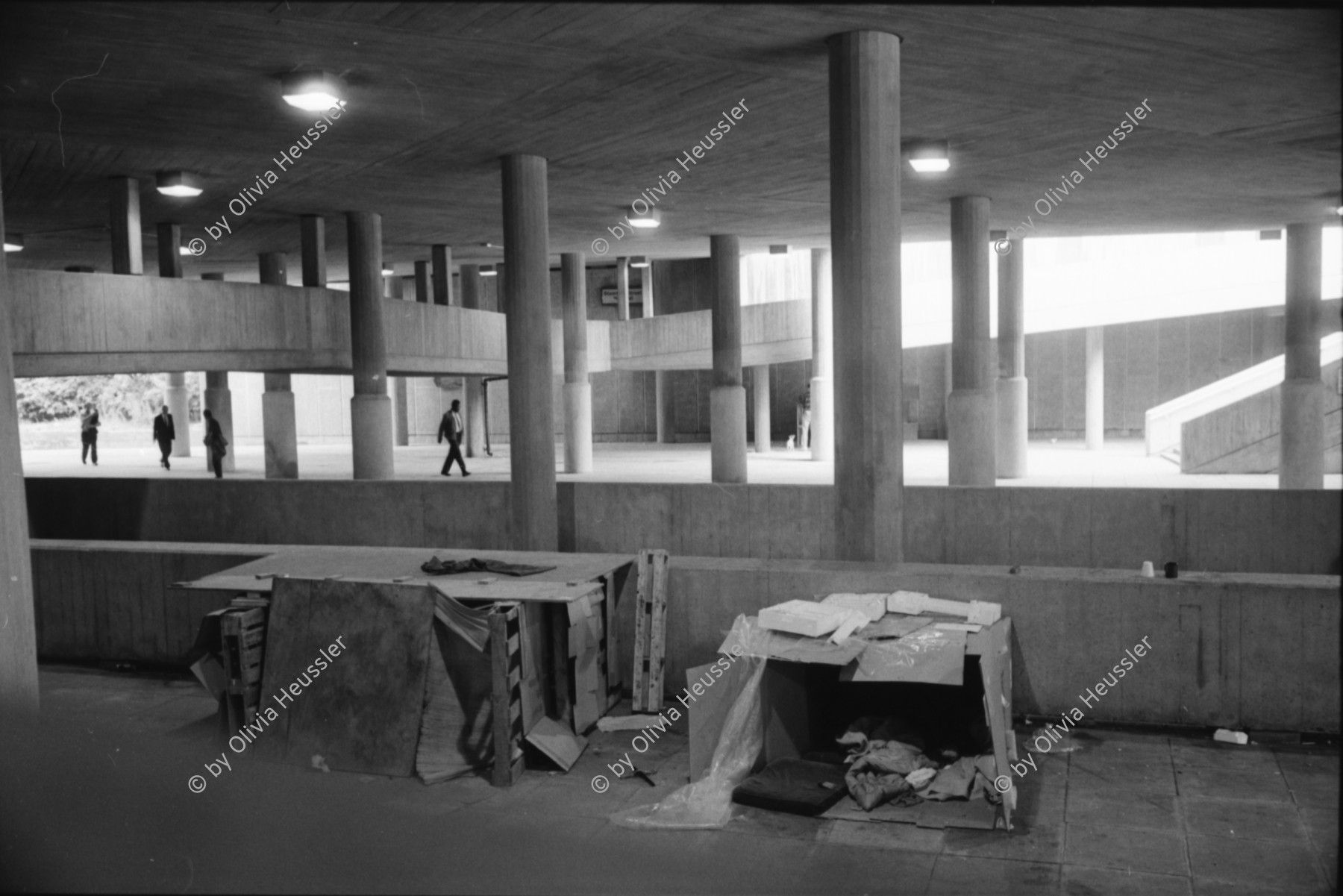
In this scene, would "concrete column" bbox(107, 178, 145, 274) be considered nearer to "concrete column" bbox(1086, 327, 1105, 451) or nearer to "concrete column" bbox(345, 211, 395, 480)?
"concrete column" bbox(345, 211, 395, 480)

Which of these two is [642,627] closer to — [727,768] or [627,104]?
[727,768]

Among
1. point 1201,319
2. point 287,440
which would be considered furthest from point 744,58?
point 1201,319

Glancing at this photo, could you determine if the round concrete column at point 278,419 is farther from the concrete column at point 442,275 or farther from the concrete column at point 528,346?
the concrete column at point 528,346

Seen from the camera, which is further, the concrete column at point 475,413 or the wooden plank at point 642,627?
the concrete column at point 475,413

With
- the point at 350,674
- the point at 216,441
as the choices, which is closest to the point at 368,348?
the point at 216,441

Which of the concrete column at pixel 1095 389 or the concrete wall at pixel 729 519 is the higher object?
the concrete column at pixel 1095 389

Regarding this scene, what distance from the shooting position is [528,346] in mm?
15219

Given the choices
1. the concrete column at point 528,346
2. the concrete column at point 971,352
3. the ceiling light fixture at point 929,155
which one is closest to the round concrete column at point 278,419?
the concrete column at point 528,346

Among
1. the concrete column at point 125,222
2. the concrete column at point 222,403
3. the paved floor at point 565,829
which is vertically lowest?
the paved floor at point 565,829

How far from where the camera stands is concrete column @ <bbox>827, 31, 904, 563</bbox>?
10.4m

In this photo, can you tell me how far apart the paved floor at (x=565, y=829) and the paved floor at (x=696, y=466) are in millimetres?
12272

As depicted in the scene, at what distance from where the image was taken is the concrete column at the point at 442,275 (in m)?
26.9

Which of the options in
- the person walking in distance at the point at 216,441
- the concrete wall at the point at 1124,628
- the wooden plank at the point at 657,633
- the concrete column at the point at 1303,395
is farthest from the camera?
the person walking in distance at the point at 216,441

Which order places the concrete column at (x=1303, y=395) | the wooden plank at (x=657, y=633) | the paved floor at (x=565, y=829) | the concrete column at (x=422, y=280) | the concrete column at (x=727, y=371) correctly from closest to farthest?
the paved floor at (x=565, y=829), the wooden plank at (x=657, y=633), the concrete column at (x=1303, y=395), the concrete column at (x=727, y=371), the concrete column at (x=422, y=280)
